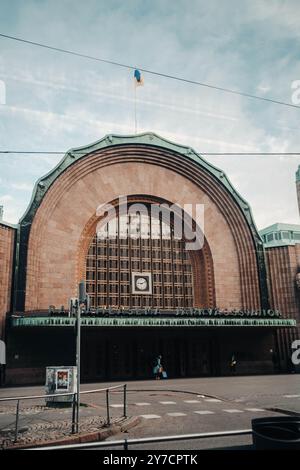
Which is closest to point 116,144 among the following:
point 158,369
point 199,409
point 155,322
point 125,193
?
point 125,193

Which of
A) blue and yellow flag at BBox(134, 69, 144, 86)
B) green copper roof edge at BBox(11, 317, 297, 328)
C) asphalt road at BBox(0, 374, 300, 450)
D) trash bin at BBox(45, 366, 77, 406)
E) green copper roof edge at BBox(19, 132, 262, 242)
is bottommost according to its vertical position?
asphalt road at BBox(0, 374, 300, 450)

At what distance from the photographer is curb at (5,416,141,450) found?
7941 millimetres

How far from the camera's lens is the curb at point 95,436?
7.94m

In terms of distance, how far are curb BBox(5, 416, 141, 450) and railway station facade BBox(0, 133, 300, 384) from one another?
1472cm

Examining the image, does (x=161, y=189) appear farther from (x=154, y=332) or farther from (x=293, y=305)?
(x=293, y=305)

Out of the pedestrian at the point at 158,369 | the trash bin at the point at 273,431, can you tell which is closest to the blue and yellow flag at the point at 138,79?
the pedestrian at the point at 158,369

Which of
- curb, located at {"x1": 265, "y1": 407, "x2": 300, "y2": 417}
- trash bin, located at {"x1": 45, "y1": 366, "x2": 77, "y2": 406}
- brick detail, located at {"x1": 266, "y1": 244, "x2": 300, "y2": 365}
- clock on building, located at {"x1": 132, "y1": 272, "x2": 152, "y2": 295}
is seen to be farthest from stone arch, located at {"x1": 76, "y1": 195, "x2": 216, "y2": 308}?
curb, located at {"x1": 265, "y1": 407, "x2": 300, "y2": 417}

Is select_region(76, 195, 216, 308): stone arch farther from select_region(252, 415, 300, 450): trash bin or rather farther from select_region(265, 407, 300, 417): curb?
select_region(252, 415, 300, 450): trash bin

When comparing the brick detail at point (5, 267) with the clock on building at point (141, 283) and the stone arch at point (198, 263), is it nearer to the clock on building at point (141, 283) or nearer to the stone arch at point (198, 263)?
the stone arch at point (198, 263)

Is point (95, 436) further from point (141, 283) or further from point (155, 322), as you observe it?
point (141, 283)

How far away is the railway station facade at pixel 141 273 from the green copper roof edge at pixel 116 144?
0.30ft

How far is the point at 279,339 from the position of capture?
32062mm

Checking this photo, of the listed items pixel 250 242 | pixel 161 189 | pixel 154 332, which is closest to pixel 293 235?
pixel 250 242
